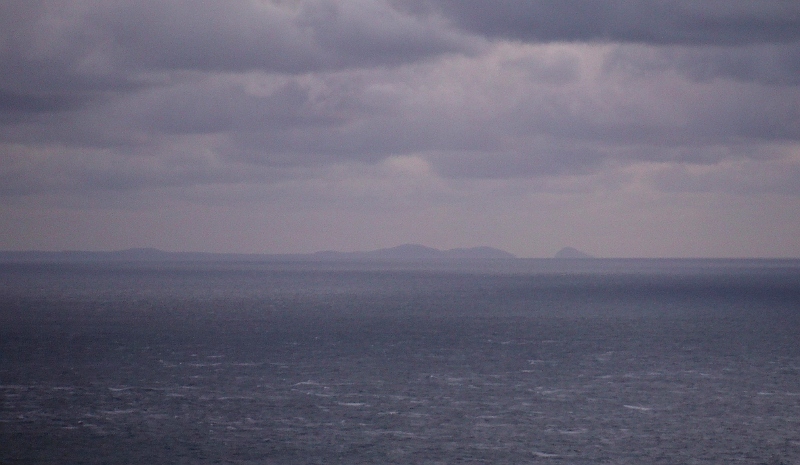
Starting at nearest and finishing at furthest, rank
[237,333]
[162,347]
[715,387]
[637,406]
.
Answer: [637,406] → [715,387] → [162,347] → [237,333]

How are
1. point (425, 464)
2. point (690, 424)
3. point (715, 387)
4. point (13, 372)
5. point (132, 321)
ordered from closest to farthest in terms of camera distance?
point (425, 464) → point (690, 424) → point (715, 387) → point (13, 372) → point (132, 321)

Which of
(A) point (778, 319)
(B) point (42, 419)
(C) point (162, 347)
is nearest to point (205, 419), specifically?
(B) point (42, 419)

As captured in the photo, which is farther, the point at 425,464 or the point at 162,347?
the point at 162,347

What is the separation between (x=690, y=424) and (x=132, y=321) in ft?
305

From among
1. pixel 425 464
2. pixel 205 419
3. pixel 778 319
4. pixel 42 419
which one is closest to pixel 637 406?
pixel 425 464

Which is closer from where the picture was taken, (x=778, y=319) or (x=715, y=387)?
(x=715, y=387)

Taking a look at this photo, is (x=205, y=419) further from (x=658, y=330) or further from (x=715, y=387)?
(x=658, y=330)

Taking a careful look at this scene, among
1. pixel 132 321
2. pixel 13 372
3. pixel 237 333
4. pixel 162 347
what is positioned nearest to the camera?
pixel 13 372

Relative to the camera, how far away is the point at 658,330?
118m

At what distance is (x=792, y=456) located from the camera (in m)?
47.8

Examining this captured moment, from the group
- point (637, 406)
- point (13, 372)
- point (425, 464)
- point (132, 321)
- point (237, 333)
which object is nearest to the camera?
point (425, 464)

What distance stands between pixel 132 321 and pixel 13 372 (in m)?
53.8

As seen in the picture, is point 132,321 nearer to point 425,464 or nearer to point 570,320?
point 570,320

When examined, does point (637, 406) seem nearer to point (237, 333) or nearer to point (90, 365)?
point (90, 365)
